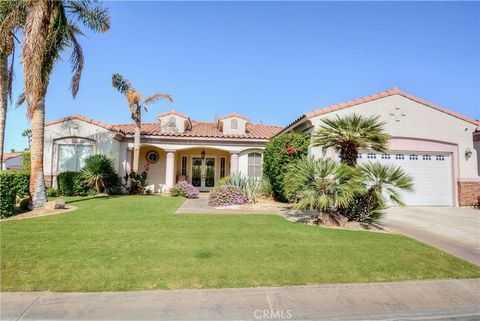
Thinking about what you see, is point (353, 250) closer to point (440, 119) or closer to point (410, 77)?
point (440, 119)

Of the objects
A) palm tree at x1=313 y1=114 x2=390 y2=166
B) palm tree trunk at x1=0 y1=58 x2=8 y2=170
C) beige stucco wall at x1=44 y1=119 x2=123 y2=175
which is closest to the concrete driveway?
palm tree at x1=313 y1=114 x2=390 y2=166

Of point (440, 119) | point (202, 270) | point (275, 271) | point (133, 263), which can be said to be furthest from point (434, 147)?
point (133, 263)

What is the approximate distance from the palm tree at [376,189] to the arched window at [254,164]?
1094cm

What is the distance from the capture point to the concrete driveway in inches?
257

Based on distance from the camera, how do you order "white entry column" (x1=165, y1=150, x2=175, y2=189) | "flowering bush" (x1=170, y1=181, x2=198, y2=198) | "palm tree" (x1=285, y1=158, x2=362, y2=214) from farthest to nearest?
"white entry column" (x1=165, y1=150, x2=175, y2=189), "flowering bush" (x1=170, y1=181, x2=198, y2=198), "palm tree" (x1=285, y1=158, x2=362, y2=214)

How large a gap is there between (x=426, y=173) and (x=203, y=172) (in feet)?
47.3

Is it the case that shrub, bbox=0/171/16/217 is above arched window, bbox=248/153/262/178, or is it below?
below

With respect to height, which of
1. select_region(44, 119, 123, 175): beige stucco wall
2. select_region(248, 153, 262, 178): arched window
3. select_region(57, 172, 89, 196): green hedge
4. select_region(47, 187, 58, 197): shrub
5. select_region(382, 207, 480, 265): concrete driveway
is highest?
select_region(44, 119, 123, 175): beige stucco wall

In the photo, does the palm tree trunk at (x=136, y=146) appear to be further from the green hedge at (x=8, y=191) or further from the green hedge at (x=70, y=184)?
the green hedge at (x=8, y=191)

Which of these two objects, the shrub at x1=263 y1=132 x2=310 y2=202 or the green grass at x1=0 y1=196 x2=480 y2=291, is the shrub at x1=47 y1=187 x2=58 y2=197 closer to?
the green grass at x1=0 y1=196 x2=480 y2=291

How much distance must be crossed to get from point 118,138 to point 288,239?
567 inches

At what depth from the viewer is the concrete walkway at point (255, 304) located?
344cm

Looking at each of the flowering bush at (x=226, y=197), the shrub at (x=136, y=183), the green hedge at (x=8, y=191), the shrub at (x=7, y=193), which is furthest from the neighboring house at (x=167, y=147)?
the shrub at (x=7, y=193)

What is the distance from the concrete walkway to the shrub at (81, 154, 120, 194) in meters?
12.2
